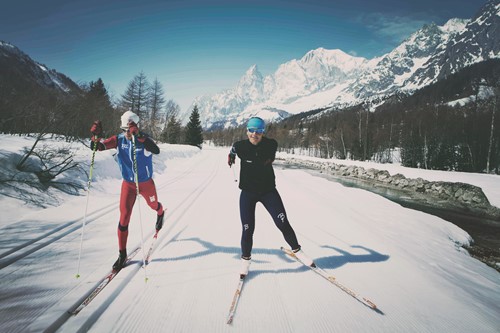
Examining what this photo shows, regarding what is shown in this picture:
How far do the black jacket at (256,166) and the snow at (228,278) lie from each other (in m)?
1.27

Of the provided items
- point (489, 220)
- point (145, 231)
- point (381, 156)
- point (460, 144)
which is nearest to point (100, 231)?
point (145, 231)

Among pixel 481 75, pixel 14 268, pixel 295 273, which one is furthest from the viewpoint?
pixel 481 75

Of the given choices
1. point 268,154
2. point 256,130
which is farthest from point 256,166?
point 256,130

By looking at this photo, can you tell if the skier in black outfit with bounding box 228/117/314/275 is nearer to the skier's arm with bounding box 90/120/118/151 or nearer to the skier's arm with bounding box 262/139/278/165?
the skier's arm with bounding box 262/139/278/165

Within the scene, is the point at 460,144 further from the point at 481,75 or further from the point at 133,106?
the point at 481,75

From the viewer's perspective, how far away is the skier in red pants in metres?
3.23

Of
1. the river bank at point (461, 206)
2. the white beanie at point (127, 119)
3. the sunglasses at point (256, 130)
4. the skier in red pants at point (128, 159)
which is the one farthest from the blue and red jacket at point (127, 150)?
the river bank at point (461, 206)

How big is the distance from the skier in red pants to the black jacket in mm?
1393

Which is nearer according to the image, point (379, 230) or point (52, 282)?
point (52, 282)

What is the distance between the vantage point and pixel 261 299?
2.63m

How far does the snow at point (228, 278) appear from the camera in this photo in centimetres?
229

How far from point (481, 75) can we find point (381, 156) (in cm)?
10820

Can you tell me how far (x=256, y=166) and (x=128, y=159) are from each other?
200 cm

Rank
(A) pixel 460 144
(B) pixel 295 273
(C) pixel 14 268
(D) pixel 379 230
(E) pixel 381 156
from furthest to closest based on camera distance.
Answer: (E) pixel 381 156 → (A) pixel 460 144 → (D) pixel 379 230 → (B) pixel 295 273 → (C) pixel 14 268
